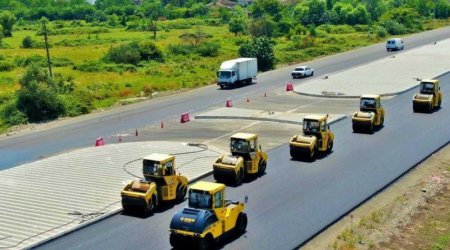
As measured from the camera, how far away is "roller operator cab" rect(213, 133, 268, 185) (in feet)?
91.4

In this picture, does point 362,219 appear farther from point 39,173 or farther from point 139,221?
point 39,173

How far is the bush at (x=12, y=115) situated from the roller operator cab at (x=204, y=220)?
96.3ft

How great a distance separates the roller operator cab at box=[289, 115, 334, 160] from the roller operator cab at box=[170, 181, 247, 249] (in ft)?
34.6

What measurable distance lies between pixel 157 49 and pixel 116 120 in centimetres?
3547

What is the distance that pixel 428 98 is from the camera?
4291 centimetres

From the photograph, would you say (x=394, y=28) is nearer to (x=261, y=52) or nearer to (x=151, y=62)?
(x=261, y=52)

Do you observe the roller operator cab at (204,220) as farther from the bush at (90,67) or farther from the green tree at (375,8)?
the green tree at (375,8)

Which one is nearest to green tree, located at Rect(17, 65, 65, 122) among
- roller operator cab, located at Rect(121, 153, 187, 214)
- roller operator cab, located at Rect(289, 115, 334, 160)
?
roller operator cab, located at Rect(289, 115, 334, 160)

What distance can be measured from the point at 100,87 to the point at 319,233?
1605 inches

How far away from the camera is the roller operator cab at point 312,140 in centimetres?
3178

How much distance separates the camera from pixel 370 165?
3072 cm

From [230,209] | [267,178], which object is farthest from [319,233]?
[267,178]

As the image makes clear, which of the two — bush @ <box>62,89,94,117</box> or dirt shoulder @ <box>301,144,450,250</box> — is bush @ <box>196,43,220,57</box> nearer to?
bush @ <box>62,89,94,117</box>

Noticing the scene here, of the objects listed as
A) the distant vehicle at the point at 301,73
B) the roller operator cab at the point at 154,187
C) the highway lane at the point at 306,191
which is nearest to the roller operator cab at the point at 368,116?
the highway lane at the point at 306,191
